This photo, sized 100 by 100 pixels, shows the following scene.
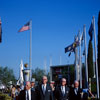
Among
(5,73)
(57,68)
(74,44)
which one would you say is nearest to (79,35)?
(74,44)

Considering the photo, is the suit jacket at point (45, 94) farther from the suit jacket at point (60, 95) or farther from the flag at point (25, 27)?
the flag at point (25, 27)

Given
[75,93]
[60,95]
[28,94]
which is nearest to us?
[28,94]

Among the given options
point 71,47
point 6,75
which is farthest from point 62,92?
point 6,75

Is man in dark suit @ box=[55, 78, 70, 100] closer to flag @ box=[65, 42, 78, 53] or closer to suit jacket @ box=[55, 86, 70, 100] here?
suit jacket @ box=[55, 86, 70, 100]

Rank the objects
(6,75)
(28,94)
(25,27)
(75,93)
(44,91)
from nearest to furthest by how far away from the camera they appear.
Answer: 1. (28,94)
2. (44,91)
3. (75,93)
4. (25,27)
5. (6,75)

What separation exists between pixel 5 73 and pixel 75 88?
96307 millimetres

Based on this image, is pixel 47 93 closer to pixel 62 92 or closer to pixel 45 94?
pixel 45 94

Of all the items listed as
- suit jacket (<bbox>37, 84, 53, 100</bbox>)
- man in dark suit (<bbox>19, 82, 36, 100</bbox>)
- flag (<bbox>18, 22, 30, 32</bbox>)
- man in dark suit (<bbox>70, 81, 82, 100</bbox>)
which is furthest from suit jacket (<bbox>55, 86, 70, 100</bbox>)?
flag (<bbox>18, 22, 30, 32</bbox>)

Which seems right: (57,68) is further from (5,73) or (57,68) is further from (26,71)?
(26,71)

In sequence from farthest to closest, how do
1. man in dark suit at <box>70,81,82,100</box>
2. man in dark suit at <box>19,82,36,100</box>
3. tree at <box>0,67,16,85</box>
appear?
tree at <box>0,67,16,85</box> → man in dark suit at <box>70,81,82,100</box> → man in dark suit at <box>19,82,36,100</box>

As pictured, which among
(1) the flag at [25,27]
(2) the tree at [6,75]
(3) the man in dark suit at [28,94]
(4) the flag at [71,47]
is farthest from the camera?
(2) the tree at [6,75]

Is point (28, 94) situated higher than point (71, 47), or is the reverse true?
point (71, 47)

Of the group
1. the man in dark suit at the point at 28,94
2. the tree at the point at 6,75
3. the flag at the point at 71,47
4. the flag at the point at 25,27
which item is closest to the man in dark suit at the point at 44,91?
the man in dark suit at the point at 28,94

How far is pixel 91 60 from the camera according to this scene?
62.3m
